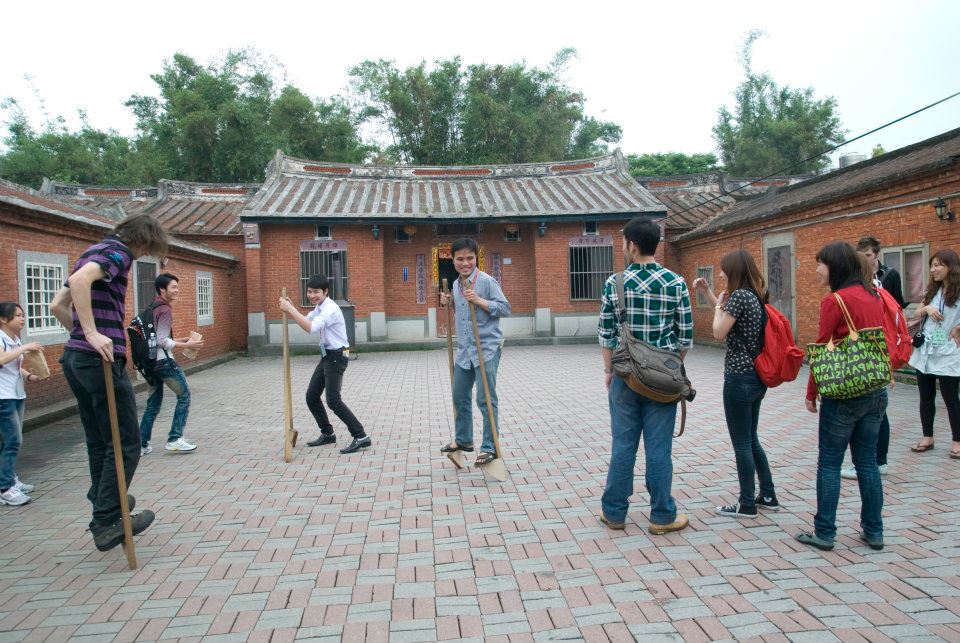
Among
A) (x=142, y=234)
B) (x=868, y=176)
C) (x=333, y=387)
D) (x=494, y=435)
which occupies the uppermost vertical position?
(x=868, y=176)

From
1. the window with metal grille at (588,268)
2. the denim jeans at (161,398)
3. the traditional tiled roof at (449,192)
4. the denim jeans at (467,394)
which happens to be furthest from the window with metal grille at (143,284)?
the window with metal grille at (588,268)

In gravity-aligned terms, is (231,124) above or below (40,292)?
above

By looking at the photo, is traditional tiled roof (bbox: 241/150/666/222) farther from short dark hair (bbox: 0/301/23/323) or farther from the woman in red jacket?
the woman in red jacket

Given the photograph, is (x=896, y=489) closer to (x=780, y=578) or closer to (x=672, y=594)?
(x=780, y=578)

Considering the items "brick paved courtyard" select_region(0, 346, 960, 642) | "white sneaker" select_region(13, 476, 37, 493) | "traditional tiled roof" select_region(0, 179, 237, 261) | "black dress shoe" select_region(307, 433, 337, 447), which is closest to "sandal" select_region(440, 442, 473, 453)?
"brick paved courtyard" select_region(0, 346, 960, 642)

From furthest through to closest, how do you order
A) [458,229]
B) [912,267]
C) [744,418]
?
[458,229], [912,267], [744,418]

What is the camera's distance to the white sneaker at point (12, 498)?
4668 mm

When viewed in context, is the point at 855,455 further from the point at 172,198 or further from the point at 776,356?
the point at 172,198

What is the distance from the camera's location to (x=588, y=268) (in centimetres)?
1823

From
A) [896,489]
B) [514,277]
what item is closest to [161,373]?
[896,489]

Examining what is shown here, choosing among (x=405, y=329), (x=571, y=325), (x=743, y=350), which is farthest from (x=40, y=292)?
(x=571, y=325)

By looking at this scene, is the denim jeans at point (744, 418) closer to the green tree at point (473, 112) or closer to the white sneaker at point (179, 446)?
the white sneaker at point (179, 446)

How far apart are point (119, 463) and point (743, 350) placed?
149 inches

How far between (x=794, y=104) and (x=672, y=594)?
4285cm
